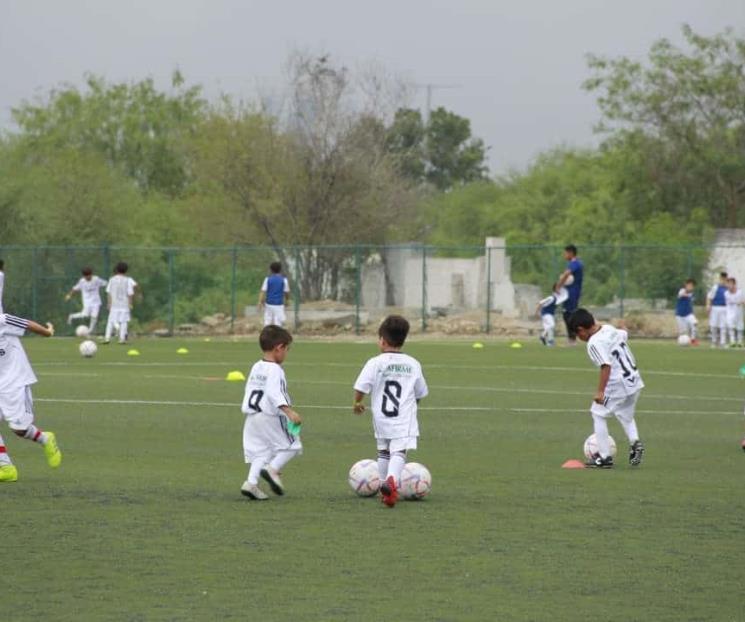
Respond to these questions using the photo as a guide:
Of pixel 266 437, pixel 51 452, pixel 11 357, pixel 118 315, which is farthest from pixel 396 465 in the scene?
pixel 118 315

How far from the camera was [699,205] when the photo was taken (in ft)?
217

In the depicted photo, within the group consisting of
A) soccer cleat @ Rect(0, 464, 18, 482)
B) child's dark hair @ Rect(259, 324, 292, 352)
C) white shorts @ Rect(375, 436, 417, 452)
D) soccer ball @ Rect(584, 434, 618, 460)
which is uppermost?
child's dark hair @ Rect(259, 324, 292, 352)

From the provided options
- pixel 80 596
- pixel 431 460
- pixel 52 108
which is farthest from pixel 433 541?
pixel 52 108

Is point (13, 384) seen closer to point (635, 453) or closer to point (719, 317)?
point (635, 453)

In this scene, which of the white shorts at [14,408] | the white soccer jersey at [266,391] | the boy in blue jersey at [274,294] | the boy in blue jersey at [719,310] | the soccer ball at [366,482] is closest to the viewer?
the white soccer jersey at [266,391]

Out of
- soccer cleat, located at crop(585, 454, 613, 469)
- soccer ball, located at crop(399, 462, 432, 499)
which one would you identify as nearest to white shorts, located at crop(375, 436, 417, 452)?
soccer ball, located at crop(399, 462, 432, 499)

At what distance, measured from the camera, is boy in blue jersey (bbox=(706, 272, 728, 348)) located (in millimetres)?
41750

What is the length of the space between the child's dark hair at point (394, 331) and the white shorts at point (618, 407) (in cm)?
296

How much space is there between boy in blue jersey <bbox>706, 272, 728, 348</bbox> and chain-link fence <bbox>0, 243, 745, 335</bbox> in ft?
14.7

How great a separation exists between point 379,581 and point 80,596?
63.3 inches

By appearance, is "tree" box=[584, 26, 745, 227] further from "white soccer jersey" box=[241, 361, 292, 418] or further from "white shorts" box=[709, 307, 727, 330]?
"white soccer jersey" box=[241, 361, 292, 418]

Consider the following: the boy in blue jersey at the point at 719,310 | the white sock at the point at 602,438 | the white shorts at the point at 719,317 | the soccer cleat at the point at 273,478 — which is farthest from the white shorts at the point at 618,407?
the white shorts at the point at 719,317

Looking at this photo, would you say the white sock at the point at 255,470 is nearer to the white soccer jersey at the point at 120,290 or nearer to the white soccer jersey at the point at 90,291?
the white soccer jersey at the point at 120,290

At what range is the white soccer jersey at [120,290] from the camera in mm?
39469
